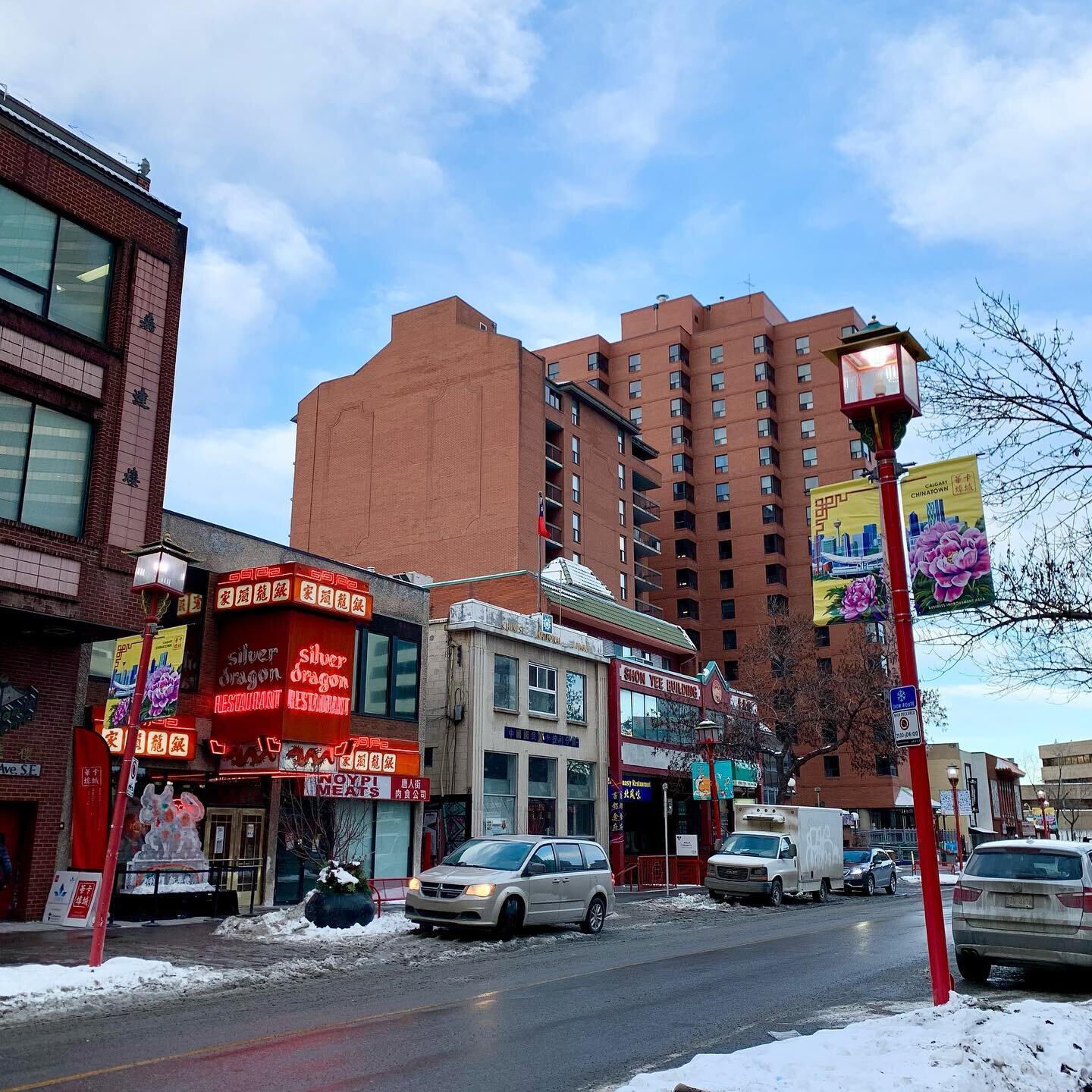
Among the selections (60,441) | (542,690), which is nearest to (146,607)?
(60,441)

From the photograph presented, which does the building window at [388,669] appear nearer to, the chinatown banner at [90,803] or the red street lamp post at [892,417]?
the chinatown banner at [90,803]

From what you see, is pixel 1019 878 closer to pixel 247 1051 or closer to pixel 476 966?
pixel 476 966

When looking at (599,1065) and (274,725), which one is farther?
(274,725)

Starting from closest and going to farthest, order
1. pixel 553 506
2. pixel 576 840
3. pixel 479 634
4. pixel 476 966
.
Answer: pixel 476 966, pixel 576 840, pixel 479 634, pixel 553 506

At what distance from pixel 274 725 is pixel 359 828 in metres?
5.11

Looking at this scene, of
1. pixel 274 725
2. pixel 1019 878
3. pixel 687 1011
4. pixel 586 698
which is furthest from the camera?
pixel 586 698

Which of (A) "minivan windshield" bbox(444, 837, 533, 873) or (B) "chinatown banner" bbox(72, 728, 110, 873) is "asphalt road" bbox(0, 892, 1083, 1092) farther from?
(B) "chinatown banner" bbox(72, 728, 110, 873)

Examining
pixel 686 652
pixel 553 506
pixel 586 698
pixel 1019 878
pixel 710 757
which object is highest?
pixel 553 506

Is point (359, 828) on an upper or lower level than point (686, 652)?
lower

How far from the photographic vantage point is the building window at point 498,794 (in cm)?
3375

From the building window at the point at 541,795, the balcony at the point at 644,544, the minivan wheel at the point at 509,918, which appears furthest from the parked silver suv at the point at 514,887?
the balcony at the point at 644,544

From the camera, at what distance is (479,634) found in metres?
34.2

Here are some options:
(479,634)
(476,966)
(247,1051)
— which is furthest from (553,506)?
(247,1051)

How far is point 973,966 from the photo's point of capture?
41.4 feet
